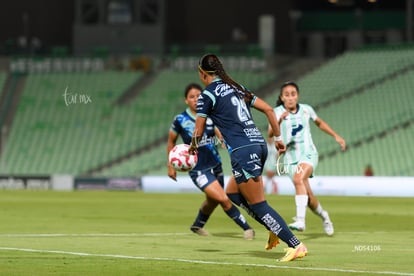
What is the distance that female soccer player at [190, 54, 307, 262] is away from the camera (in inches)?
567

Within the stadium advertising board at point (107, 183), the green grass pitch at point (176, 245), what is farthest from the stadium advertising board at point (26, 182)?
the green grass pitch at point (176, 245)

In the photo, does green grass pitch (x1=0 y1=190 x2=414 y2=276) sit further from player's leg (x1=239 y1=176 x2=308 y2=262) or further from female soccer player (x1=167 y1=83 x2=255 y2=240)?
female soccer player (x1=167 y1=83 x2=255 y2=240)

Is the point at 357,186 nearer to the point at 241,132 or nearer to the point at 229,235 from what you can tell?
the point at 229,235

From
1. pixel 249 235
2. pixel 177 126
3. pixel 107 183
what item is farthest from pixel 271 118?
pixel 107 183

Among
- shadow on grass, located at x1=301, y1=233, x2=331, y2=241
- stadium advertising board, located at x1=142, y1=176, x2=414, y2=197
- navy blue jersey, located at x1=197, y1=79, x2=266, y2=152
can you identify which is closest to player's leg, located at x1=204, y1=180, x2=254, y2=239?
shadow on grass, located at x1=301, y1=233, x2=331, y2=241

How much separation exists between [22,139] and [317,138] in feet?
53.6

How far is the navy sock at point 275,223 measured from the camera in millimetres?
14211

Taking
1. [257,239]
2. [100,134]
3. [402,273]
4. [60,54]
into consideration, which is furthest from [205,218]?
[60,54]

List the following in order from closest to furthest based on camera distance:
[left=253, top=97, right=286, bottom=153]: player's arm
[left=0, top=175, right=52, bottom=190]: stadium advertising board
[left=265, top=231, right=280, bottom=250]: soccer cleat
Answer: [left=253, top=97, right=286, bottom=153]: player's arm
[left=265, top=231, right=280, bottom=250]: soccer cleat
[left=0, top=175, right=52, bottom=190]: stadium advertising board

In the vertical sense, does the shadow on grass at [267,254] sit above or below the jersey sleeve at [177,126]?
below

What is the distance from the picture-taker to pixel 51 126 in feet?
195

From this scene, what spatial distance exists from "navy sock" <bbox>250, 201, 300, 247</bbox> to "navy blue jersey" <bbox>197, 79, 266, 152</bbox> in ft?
2.80

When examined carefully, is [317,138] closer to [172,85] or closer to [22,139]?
[172,85]

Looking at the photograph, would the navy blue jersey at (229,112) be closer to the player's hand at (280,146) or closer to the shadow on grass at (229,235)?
the player's hand at (280,146)
